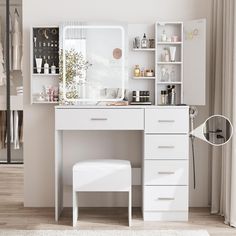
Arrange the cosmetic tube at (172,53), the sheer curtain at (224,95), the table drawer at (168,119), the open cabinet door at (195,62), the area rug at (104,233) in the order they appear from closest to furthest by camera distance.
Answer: the area rug at (104,233)
the sheer curtain at (224,95)
the table drawer at (168,119)
the open cabinet door at (195,62)
the cosmetic tube at (172,53)

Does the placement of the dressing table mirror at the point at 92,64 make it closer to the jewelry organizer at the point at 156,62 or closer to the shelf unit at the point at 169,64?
the jewelry organizer at the point at 156,62

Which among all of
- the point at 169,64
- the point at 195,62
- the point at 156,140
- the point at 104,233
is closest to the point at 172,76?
the point at 169,64

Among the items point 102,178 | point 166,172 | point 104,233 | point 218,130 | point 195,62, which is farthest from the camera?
point 195,62

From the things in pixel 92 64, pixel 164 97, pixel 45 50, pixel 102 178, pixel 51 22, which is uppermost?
pixel 51 22

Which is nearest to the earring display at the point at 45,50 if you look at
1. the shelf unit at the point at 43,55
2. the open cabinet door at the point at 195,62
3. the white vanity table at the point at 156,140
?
the shelf unit at the point at 43,55

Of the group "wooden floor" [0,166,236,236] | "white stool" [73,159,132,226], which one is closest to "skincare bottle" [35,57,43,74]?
"white stool" [73,159,132,226]

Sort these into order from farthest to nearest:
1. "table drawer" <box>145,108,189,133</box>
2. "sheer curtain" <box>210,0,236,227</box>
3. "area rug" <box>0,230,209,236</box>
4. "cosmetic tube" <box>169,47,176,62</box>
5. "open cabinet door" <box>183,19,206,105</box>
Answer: "cosmetic tube" <box>169,47,176,62</box> < "open cabinet door" <box>183,19,206,105</box> < "table drawer" <box>145,108,189,133</box> < "sheer curtain" <box>210,0,236,227</box> < "area rug" <box>0,230,209,236</box>

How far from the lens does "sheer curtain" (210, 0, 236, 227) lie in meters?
3.93

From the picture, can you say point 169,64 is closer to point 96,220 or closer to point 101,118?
point 101,118

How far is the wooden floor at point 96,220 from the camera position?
13.0 ft

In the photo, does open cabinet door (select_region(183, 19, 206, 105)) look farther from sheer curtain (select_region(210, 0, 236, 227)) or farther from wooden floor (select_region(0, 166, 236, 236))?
wooden floor (select_region(0, 166, 236, 236))

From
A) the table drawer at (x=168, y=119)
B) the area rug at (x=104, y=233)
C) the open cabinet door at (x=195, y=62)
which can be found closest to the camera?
the area rug at (x=104, y=233)

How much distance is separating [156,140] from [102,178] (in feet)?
1.70

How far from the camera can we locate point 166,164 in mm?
4105
